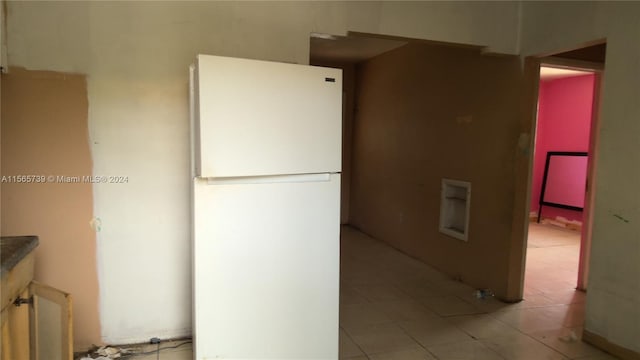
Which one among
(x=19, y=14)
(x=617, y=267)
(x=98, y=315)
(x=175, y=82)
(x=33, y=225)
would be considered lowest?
(x=98, y=315)

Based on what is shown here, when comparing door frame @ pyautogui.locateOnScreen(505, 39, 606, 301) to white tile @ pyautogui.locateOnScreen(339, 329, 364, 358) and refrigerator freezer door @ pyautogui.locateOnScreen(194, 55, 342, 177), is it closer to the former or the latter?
white tile @ pyautogui.locateOnScreen(339, 329, 364, 358)

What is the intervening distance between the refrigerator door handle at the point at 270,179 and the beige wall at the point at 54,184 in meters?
1.03

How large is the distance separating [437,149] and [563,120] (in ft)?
12.6

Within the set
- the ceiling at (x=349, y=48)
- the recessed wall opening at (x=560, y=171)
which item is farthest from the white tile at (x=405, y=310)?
the ceiling at (x=349, y=48)

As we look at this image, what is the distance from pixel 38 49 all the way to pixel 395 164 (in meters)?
3.73

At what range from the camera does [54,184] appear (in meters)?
2.30

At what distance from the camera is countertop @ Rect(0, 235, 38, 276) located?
4.36 ft

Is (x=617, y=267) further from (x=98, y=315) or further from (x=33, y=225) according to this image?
(x=33, y=225)

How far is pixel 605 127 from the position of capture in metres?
2.55

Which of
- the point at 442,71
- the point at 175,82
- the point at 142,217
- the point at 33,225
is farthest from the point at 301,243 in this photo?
the point at 442,71

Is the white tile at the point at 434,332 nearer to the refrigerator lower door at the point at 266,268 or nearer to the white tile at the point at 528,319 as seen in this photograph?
the white tile at the point at 528,319

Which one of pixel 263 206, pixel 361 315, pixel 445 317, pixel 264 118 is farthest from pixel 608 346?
pixel 264 118

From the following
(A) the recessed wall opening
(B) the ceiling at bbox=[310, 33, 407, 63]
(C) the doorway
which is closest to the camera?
(B) the ceiling at bbox=[310, 33, 407, 63]

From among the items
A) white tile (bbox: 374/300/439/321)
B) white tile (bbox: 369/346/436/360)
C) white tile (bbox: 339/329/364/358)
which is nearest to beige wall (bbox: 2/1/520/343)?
white tile (bbox: 339/329/364/358)
